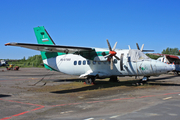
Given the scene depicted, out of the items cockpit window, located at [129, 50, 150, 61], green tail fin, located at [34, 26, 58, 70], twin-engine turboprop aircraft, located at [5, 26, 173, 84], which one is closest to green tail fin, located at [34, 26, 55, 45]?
green tail fin, located at [34, 26, 58, 70]

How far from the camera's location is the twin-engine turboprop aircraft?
15977 mm

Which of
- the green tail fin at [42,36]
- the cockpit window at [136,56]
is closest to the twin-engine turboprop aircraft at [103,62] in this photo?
the cockpit window at [136,56]

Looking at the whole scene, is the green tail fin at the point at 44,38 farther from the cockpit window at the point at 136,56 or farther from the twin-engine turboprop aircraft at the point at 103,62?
the cockpit window at the point at 136,56

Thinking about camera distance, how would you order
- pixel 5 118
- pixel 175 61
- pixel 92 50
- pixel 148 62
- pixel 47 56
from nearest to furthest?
pixel 5 118 → pixel 148 62 → pixel 92 50 → pixel 47 56 → pixel 175 61

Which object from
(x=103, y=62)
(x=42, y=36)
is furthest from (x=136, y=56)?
(x=42, y=36)

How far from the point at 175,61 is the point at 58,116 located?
102 feet

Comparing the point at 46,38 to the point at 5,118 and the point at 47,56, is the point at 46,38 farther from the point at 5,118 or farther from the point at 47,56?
the point at 5,118

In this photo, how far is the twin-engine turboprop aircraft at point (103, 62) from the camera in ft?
52.4

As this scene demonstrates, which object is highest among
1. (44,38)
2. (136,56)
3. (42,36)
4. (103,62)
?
(42,36)

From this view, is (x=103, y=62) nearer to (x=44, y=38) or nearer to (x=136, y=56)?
(x=136, y=56)

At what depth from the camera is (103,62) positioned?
18281 millimetres

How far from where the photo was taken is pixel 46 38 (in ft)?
72.1

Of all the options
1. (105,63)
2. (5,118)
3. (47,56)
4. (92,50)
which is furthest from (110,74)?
(5,118)

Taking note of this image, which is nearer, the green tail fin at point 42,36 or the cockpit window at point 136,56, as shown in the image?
the cockpit window at point 136,56
